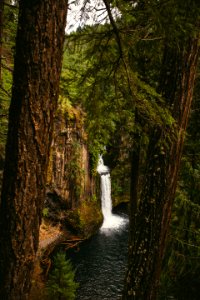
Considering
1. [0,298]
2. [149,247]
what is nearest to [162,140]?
[149,247]

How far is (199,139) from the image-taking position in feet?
23.6

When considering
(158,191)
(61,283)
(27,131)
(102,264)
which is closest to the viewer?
(27,131)

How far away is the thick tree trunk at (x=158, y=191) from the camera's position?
134 inches

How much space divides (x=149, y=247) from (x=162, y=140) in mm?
1231

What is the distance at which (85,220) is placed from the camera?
600 inches

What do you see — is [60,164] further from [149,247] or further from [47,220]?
[149,247]

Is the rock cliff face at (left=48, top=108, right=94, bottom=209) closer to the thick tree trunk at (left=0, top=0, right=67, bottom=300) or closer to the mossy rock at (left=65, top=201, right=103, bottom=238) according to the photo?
the mossy rock at (left=65, top=201, right=103, bottom=238)

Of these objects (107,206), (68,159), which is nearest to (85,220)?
(68,159)

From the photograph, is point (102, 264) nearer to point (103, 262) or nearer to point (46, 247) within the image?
point (103, 262)

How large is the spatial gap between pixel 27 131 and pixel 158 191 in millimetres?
1878

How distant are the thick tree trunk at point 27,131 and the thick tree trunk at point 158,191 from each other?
1611 mm

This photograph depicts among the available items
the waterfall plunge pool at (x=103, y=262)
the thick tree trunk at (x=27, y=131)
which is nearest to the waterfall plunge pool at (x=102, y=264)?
the waterfall plunge pool at (x=103, y=262)

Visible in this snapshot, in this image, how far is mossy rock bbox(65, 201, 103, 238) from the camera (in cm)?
1468

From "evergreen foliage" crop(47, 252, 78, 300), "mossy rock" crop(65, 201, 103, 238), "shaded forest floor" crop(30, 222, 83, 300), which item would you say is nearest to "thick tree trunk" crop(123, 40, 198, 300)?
"evergreen foliage" crop(47, 252, 78, 300)
